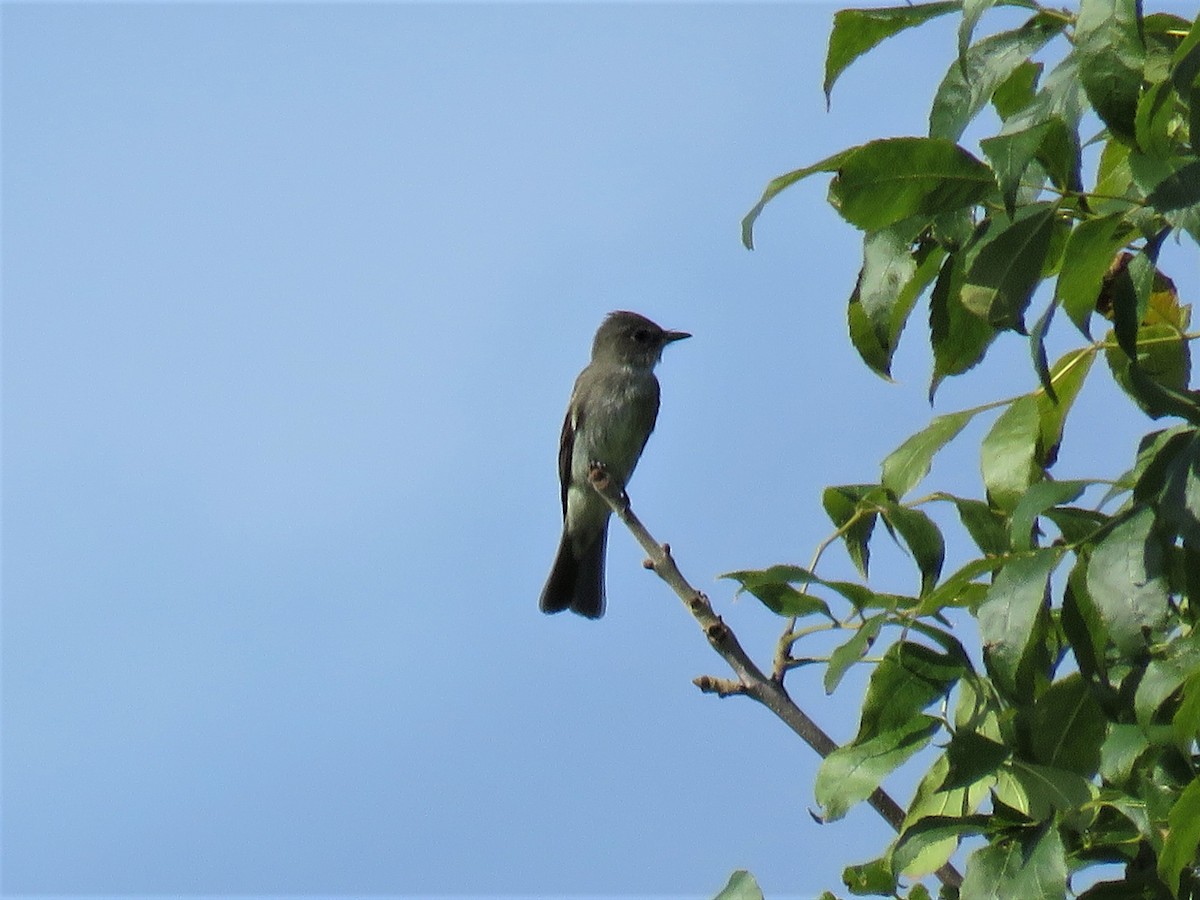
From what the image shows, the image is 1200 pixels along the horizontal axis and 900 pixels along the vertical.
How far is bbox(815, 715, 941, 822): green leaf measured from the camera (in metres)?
2.52

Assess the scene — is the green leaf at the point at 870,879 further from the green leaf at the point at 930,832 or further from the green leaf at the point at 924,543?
the green leaf at the point at 924,543

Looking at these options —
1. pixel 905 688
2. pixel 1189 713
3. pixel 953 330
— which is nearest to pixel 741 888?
pixel 905 688

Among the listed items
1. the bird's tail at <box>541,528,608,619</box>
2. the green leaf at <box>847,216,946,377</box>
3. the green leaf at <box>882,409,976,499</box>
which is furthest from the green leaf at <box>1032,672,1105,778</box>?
the bird's tail at <box>541,528,608,619</box>

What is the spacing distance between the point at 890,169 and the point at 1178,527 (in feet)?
2.36

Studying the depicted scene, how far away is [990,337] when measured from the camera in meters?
2.77

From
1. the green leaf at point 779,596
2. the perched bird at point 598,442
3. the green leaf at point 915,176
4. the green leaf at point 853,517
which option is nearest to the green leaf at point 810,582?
the green leaf at point 779,596

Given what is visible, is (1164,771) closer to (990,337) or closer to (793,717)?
(793,717)

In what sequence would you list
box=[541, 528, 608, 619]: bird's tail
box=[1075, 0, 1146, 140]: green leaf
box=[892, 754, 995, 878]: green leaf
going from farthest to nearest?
box=[541, 528, 608, 619]: bird's tail < box=[892, 754, 995, 878]: green leaf < box=[1075, 0, 1146, 140]: green leaf

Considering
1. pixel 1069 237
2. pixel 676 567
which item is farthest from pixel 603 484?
pixel 1069 237

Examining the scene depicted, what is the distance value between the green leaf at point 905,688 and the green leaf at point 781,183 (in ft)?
2.51

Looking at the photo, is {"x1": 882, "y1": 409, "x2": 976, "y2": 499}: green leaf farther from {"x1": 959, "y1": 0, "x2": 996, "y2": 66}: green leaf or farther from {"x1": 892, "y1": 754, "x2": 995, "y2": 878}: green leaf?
{"x1": 959, "y1": 0, "x2": 996, "y2": 66}: green leaf

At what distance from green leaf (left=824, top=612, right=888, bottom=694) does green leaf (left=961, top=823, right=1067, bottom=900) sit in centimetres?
36

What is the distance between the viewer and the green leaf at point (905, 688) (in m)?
2.65

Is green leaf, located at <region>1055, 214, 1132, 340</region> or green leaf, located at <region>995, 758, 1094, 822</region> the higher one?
green leaf, located at <region>1055, 214, 1132, 340</region>
